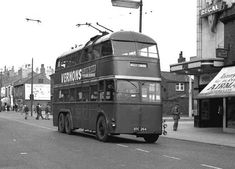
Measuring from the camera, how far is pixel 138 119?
58.7 feet

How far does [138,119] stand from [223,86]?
6.89 m

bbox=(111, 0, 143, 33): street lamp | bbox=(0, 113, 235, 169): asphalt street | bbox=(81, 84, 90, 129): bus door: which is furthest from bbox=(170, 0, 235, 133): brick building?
bbox=(0, 113, 235, 169): asphalt street

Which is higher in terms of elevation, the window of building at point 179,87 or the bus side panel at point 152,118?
the window of building at point 179,87

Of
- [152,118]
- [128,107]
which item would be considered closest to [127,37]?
[128,107]

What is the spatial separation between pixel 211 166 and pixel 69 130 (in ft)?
41.1

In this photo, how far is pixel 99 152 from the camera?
45.6 feet

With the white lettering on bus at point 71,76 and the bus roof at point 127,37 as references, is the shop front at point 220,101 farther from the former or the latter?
the white lettering on bus at point 71,76

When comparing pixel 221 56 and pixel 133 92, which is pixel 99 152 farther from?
pixel 221 56

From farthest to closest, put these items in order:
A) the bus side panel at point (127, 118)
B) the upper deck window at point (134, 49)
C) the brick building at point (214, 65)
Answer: the brick building at point (214, 65)
the upper deck window at point (134, 49)
the bus side panel at point (127, 118)

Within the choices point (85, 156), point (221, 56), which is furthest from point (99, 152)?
point (221, 56)

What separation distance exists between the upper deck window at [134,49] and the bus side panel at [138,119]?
2223mm

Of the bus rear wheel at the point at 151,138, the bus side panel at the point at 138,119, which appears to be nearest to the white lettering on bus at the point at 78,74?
the bus side panel at the point at 138,119

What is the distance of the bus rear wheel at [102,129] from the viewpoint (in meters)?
18.1

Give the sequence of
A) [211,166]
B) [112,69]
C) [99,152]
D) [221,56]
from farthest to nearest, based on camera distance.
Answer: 1. [221,56]
2. [112,69]
3. [99,152]
4. [211,166]
